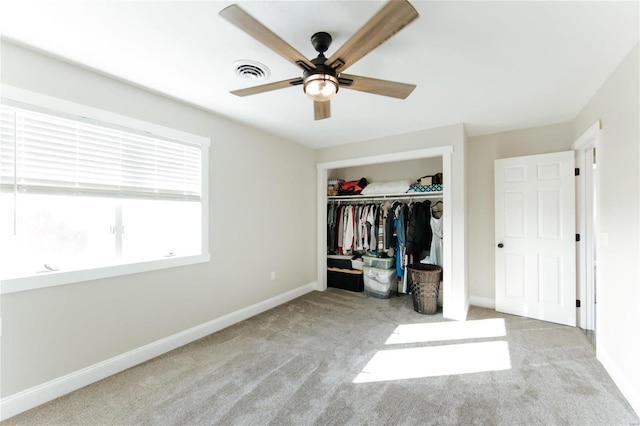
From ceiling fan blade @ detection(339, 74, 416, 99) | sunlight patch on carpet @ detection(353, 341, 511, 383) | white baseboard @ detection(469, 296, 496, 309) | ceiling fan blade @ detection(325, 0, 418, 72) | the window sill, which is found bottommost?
sunlight patch on carpet @ detection(353, 341, 511, 383)

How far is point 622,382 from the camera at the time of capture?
6.15 ft

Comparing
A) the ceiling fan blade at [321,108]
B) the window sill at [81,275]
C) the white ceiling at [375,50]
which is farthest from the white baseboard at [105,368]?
the ceiling fan blade at [321,108]

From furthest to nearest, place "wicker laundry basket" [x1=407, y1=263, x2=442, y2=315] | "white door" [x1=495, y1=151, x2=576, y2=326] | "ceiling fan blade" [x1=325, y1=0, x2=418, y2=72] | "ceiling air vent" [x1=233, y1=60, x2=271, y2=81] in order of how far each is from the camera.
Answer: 1. "wicker laundry basket" [x1=407, y1=263, x2=442, y2=315]
2. "white door" [x1=495, y1=151, x2=576, y2=326]
3. "ceiling air vent" [x1=233, y1=60, x2=271, y2=81]
4. "ceiling fan blade" [x1=325, y1=0, x2=418, y2=72]

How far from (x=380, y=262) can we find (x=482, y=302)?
1469mm

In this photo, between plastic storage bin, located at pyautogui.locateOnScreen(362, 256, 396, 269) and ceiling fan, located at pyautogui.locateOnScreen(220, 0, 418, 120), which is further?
plastic storage bin, located at pyautogui.locateOnScreen(362, 256, 396, 269)

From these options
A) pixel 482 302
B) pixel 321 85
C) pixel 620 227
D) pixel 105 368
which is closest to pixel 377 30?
pixel 321 85

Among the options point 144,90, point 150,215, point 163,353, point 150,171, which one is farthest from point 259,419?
point 144,90

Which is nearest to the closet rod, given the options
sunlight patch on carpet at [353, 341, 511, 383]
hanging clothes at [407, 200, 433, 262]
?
hanging clothes at [407, 200, 433, 262]

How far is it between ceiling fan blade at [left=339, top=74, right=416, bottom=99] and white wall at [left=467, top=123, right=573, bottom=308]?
2.46 metres

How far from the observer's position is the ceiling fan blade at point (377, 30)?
3.61 ft

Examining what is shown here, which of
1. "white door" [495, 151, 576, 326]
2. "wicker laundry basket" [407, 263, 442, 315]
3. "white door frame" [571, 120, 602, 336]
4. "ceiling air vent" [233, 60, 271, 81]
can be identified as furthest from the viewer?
"wicker laundry basket" [407, 263, 442, 315]

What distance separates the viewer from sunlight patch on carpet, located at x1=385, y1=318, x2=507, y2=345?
2710 millimetres

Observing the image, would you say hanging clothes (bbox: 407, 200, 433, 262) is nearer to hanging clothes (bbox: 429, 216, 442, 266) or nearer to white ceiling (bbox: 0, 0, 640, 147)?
hanging clothes (bbox: 429, 216, 442, 266)

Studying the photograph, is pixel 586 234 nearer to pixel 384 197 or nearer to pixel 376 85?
pixel 384 197
